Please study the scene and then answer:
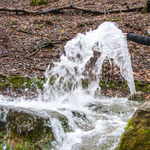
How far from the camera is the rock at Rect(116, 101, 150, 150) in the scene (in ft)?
9.44

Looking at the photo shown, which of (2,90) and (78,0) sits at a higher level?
(78,0)

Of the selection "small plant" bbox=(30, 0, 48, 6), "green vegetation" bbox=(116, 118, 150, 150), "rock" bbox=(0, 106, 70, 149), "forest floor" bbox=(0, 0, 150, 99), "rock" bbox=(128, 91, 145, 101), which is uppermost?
"small plant" bbox=(30, 0, 48, 6)

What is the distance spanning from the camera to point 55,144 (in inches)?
153

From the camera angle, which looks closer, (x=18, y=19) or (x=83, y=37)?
(x=83, y=37)

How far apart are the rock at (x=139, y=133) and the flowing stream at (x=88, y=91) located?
1180 millimetres

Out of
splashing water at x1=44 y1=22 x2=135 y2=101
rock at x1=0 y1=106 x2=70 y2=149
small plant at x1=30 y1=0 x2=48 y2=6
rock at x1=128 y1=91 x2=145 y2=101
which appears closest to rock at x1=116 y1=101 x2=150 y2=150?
rock at x1=0 y1=106 x2=70 y2=149

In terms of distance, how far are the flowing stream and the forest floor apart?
1.13 metres

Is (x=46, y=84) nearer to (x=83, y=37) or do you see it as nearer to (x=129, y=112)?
(x=83, y=37)

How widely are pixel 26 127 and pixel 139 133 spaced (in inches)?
83.7

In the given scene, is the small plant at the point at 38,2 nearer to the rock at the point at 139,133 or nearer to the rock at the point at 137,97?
the rock at the point at 137,97

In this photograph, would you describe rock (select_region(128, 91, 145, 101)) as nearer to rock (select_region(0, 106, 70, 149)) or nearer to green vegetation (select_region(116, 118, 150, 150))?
rock (select_region(0, 106, 70, 149))

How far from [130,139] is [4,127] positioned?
99.6 inches

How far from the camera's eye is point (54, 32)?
12000 millimetres

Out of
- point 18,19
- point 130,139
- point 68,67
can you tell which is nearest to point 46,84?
point 68,67
